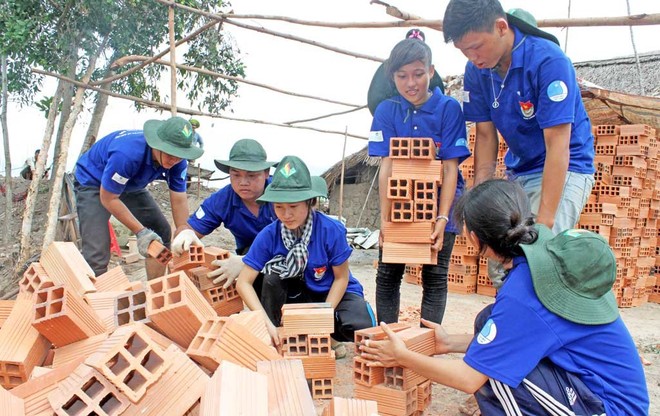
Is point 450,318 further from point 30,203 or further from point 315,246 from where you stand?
point 30,203

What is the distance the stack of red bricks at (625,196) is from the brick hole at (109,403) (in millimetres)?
5987

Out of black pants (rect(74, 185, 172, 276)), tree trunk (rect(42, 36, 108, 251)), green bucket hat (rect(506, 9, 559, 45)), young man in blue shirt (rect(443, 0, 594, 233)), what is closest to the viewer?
young man in blue shirt (rect(443, 0, 594, 233))

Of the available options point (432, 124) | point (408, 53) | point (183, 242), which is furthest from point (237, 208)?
point (408, 53)

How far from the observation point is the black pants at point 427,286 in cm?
314

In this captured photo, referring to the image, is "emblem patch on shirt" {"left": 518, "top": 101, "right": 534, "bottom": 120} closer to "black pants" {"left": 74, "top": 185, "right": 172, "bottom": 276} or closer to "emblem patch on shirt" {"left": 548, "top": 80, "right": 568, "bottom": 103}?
"emblem patch on shirt" {"left": 548, "top": 80, "right": 568, "bottom": 103}

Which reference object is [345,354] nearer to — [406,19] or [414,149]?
[414,149]

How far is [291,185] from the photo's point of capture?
2988mm

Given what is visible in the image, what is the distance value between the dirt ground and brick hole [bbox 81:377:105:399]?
1188mm

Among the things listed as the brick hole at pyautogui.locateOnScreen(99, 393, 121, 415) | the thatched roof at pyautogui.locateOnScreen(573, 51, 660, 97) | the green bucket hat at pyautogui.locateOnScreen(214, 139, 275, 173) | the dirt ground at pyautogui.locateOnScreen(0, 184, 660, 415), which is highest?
the thatched roof at pyautogui.locateOnScreen(573, 51, 660, 97)

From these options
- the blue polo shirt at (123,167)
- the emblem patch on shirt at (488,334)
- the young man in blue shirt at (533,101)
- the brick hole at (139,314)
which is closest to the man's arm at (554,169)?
the young man in blue shirt at (533,101)

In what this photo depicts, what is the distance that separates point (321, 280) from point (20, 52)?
27.0 ft

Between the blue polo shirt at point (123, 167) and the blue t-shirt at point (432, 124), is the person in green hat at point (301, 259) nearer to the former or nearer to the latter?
the blue t-shirt at point (432, 124)

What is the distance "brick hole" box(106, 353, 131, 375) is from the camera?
1722mm

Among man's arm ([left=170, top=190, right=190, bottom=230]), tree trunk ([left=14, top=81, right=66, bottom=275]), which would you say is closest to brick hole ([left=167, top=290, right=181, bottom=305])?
man's arm ([left=170, top=190, right=190, bottom=230])
